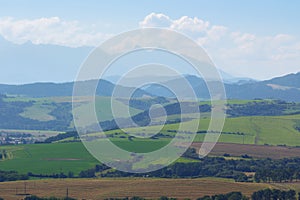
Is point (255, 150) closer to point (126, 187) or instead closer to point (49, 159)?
point (49, 159)

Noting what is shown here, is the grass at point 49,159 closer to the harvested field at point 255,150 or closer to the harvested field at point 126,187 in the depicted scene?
the harvested field at point 126,187

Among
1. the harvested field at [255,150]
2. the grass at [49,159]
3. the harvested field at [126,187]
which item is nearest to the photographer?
the harvested field at [126,187]

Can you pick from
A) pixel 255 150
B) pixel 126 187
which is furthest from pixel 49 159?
pixel 255 150

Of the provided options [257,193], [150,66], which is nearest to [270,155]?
[257,193]

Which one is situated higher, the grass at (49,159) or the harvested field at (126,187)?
the grass at (49,159)

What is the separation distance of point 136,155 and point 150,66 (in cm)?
2467

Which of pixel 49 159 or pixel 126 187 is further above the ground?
pixel 49 159

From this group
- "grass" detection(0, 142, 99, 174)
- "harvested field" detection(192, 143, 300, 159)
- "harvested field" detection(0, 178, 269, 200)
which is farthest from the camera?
"harvested field" detection(192, 143, 300, 159)

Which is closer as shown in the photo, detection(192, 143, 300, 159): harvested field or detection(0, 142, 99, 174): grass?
detection(0, 142, 99, 174): grass

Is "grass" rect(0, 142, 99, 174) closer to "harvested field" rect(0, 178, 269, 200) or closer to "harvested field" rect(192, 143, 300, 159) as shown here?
"harvested field" rect(0, 178, 269, 200)

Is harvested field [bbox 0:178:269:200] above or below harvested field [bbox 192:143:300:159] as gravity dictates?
below

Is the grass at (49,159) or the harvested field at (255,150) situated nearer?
the grass at (49,159)

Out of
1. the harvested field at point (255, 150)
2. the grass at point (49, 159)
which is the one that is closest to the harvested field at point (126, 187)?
the grass at point (49, 159)

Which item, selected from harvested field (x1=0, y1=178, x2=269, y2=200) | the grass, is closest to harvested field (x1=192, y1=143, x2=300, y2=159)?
the grass
